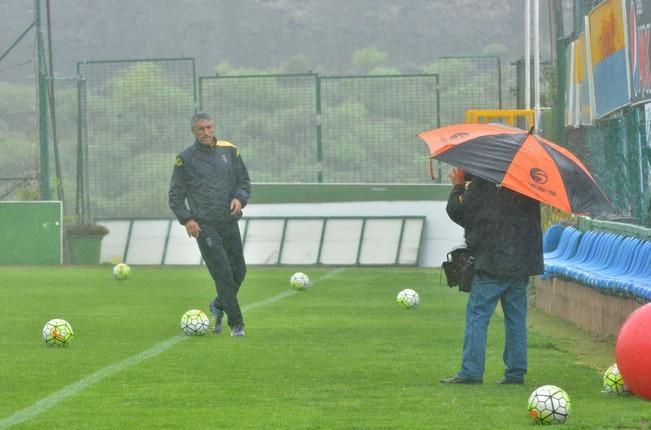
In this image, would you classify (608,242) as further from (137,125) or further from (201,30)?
(201,30)

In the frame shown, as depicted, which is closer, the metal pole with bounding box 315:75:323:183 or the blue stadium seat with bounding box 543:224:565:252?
the blue stadium seat with bounding box 543:224:565:252

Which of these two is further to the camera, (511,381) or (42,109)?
(42,109)

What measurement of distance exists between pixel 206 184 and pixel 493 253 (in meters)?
4.71

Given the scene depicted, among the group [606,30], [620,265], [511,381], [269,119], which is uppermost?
[606,30]

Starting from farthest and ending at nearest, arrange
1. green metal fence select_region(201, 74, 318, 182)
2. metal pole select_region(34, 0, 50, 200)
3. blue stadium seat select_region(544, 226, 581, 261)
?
green metal fence select_region(201, 74, 318, 182) < metal pole select_region(34, 0, 50, 200) < blue stadium seat select_region(544, 226, 581, 261)

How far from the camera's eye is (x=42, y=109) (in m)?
37.5

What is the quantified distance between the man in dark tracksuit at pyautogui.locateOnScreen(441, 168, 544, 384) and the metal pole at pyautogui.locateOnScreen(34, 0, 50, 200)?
25768 millimetres

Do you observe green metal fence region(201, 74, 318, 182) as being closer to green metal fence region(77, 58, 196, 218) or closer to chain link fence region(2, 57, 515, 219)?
chain link fence region(2, 57, 515, 219)

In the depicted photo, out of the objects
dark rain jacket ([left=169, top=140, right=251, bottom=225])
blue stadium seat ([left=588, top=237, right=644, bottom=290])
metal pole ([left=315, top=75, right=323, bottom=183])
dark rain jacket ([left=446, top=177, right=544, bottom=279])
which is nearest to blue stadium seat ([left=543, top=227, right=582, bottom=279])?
blue stadium seat ([left=588, top=237, right=644, bottom=290])

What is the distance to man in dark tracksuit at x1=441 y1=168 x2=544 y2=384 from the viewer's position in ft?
40.3

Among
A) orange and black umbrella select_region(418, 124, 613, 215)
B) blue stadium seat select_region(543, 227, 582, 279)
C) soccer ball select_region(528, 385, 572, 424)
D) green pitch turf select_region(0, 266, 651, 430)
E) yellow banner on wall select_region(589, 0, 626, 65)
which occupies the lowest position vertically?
green pitch turf select_region(0, 266, 651, 430)

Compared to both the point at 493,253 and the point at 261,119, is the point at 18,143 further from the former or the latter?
the point at 493,253

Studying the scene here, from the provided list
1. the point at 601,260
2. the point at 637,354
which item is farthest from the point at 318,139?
the point at 637,354

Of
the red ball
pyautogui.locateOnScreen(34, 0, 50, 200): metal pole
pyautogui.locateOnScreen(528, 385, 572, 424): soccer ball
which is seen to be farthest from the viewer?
pyautogui.locateOnScreen(34, 0, 50, 200): metal pole
